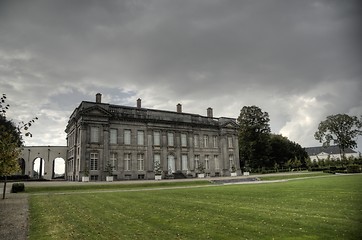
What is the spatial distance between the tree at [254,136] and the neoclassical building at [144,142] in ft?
23.5

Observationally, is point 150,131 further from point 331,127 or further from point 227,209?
point 331,127

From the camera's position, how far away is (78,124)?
39.1 m

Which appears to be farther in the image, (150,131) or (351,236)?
(150,131)

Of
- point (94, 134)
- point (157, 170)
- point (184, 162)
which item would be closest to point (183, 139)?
point (184, 162)

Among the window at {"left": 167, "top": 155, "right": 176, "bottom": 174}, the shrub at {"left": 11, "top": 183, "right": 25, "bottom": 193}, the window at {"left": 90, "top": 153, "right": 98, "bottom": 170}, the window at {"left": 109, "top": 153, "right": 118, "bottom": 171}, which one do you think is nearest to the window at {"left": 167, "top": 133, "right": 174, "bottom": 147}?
the window at {"left": 167, "top": 155, "right": 176, "bottom": 174}

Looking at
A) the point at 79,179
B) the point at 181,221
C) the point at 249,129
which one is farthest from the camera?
the point at 249,129

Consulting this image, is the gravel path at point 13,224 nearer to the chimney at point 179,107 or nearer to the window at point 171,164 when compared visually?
the window at point 171,164

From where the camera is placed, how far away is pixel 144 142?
42.0 m

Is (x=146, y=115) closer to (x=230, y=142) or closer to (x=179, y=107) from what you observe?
(x=179, y=107)

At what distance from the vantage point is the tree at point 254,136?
185 ft

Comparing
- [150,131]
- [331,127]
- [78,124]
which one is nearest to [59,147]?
[78,124]

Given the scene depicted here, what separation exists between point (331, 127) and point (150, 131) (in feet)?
128

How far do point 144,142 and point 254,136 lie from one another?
25764 millimetres

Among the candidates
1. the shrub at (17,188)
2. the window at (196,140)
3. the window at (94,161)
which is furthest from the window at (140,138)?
the shrub at (17,188)
